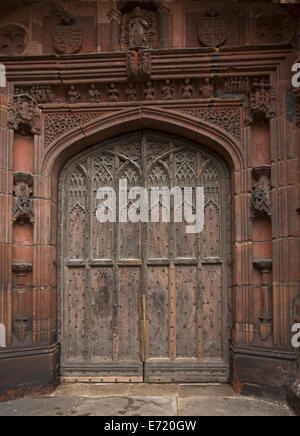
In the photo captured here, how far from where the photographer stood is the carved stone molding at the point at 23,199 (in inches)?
207

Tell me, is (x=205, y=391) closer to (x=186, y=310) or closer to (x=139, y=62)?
(x=186, y=310)

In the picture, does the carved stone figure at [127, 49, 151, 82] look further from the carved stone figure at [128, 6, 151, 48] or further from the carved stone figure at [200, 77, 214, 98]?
the carved stone figure at [200, 77, 214, 98]

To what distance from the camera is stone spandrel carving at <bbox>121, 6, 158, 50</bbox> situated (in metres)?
5.31

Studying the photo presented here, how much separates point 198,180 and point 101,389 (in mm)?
2990

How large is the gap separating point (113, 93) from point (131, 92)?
9.5 inches

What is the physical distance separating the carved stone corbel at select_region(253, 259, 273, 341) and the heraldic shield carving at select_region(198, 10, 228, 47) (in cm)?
284

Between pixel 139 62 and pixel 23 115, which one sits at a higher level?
pixel 139 62

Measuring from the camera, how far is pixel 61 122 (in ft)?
18.2

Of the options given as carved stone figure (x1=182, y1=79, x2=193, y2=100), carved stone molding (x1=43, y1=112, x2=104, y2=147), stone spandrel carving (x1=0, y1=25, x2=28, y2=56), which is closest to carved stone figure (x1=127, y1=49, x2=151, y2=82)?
carved stone figure (x1=182, y1=79, x2=193, y2=100)

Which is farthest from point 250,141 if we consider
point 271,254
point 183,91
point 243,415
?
point 243,415

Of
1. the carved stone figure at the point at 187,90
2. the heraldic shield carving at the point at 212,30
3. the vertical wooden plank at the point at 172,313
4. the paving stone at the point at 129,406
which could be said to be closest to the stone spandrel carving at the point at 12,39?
the carved stone figure at the point at 187,90

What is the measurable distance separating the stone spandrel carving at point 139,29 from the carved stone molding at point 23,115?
1429mm

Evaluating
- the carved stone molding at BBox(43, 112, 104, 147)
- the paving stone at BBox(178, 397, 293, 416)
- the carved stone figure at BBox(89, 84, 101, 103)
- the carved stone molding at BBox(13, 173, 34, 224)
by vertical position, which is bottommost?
the paving stone at BBox(178, 397, 293, 416)

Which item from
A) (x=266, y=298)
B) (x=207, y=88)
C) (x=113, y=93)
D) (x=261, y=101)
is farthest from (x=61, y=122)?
(x=266, y=298)
